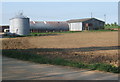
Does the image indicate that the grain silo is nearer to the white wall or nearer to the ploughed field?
the ploughed field

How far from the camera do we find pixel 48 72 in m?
8.66

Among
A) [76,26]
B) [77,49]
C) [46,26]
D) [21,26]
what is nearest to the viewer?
[77,49]

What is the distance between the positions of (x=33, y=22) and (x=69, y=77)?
6938 centimetres

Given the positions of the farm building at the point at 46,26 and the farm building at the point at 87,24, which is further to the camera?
the farm building at the point at 87,24

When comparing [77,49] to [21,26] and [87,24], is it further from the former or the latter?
[87,24]

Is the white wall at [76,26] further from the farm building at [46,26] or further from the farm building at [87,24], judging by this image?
the farm building at [46,26]

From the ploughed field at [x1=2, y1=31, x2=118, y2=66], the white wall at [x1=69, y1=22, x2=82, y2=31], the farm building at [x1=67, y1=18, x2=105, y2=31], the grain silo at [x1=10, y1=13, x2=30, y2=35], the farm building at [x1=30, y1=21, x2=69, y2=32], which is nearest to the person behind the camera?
the ploughed field at [x1=2, y1=31, x2=118, y2=66]

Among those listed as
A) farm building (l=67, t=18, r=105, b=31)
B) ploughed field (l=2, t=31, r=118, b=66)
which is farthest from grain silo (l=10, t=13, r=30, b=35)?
farm building (l=67, t=18, r=105, b=31)

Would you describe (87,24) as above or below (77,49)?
above

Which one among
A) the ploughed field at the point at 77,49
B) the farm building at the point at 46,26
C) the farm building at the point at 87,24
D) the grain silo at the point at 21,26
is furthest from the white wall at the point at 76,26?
the ploughed field at the point at 77,49

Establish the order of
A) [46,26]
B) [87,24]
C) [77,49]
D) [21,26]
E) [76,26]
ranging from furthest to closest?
[76,26] → [87,24] → [46,26] → [21,26] → [77,49]

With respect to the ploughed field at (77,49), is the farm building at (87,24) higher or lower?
higher

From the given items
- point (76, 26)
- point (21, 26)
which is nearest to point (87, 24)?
point (76, 26)

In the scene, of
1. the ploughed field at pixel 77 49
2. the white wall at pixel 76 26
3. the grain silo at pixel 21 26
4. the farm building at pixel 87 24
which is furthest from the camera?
the white wall at pixel 76 26
